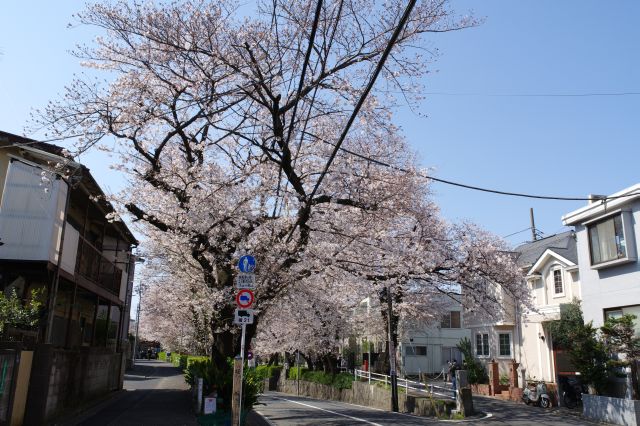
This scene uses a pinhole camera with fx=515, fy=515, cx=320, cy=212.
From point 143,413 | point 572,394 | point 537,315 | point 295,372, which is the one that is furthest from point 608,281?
point 295,372

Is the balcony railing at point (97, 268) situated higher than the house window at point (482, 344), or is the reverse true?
the balcony railing at point (97, 268)

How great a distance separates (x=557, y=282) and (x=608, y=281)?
28.4 feet

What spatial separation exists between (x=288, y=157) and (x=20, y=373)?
25.4 feet

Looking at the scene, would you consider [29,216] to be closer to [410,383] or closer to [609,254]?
[609,254]

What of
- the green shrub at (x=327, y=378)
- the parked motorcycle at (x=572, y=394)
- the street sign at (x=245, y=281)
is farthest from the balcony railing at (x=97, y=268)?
the parked motorcycle at (x=572, y=394)

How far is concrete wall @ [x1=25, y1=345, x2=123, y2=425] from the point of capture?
12125 mm

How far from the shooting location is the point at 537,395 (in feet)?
68.5

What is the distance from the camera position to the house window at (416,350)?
150 ft

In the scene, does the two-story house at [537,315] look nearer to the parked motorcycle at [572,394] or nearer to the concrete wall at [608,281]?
the parked motorcycle at [572,394]

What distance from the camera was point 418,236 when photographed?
19781 mm

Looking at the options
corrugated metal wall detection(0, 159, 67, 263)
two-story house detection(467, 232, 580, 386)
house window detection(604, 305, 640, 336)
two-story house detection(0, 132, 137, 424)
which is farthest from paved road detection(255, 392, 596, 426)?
corrugated metal wall detection(0, 159, 67, 263)

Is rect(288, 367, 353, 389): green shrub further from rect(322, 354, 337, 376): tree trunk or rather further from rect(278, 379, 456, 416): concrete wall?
rect(322, 354, 337, 376): tree trunk

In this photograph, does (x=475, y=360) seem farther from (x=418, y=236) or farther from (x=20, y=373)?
(x=20, y=373)

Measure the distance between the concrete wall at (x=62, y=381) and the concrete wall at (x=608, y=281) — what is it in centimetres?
1671
